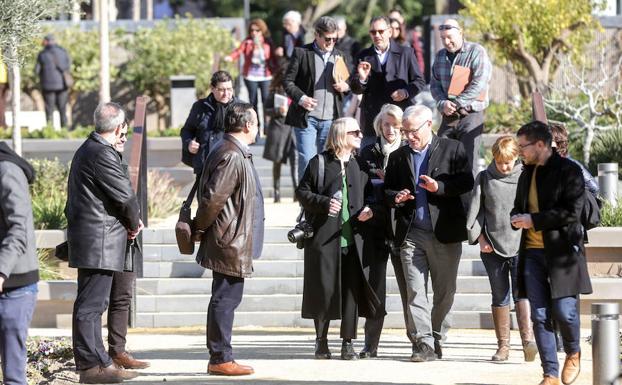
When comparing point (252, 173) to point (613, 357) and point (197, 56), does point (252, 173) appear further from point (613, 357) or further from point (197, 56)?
point (197, 56)

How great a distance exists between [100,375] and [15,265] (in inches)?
83.3

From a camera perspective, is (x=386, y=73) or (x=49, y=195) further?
(x=49, y=195)

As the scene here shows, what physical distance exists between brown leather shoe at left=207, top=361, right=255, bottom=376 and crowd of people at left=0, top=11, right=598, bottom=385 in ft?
0.03

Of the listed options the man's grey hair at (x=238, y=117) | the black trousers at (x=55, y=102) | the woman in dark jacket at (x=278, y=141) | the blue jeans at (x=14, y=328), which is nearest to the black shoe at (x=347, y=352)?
the man's grey hair at (x=238, y=117)

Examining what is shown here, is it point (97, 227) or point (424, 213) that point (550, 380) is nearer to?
point (424, 213)

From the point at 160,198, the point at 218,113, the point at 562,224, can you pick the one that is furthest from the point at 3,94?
the point at 562,224

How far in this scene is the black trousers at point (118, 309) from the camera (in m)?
10.7

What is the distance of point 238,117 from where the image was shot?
10.5 metres

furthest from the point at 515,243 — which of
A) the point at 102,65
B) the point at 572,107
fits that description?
the point at 102,65

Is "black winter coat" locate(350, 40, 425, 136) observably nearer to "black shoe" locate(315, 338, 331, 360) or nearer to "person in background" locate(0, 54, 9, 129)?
"black shoe" locate(315, 338, 331, 360)

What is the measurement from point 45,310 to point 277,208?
3709 millimetres

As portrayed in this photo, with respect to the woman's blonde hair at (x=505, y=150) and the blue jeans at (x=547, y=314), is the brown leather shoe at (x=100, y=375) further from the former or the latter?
the woman's blonde hair at (x=505, y=150)

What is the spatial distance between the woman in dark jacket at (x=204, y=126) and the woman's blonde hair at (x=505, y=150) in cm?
292

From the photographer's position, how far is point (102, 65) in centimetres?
1973
